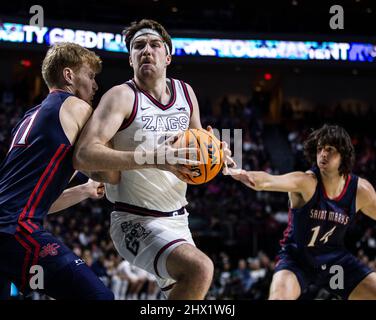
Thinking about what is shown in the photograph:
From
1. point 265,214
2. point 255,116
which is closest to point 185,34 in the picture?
point 255,116

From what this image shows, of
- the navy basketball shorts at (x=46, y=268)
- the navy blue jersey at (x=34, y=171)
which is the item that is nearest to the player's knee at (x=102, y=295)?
the navy basketball shorts at (x=46, y=268)

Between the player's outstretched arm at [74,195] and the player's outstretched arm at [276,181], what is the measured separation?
3.62 ft

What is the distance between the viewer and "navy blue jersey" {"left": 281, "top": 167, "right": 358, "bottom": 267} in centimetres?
541

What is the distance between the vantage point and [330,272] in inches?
213

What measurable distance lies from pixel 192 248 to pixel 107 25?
49.7 feet

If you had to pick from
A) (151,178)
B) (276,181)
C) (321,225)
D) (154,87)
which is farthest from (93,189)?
(321,225)

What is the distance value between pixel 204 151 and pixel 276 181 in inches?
65.1

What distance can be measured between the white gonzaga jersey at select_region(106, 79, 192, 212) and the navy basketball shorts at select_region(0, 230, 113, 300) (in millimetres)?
954

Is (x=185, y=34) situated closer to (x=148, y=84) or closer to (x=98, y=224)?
(x=98, y=224)

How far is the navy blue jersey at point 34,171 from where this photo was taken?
344cm

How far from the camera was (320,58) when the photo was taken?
19156 mm

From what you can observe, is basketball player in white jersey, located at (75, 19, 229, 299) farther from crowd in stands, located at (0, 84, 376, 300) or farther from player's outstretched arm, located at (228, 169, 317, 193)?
crowd in stands, located at (0, 84, 376, 300)

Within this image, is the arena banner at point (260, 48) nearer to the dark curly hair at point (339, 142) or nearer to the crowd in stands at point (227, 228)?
the crowd in stands at point (227, 228)

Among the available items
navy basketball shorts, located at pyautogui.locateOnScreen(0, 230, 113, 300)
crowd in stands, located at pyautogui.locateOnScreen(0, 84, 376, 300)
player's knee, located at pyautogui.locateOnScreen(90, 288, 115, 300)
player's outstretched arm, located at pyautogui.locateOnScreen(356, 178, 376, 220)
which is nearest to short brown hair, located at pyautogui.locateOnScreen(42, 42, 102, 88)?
navy basketball shorts, located at pyautogui.locateOnScreen(0, 230, 113, 300)
